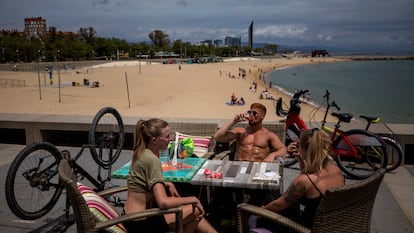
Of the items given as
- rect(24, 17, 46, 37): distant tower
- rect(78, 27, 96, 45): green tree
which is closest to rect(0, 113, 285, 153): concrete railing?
rect(78, 27, 96, 45): green tree

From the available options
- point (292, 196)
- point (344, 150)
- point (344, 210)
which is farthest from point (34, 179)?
point (344, 150)

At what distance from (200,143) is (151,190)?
2.16 meters

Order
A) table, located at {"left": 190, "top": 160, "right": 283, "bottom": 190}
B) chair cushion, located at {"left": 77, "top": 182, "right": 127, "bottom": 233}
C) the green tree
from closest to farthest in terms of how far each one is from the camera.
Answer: chair cushion, located at {"left": 77, "top": 182, "right": 127, "bottom": 233} < table, located at {"left": 190, "top": 160, "right": 283, "bottom": 190} < the green tree

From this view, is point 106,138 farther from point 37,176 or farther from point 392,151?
point 392,151

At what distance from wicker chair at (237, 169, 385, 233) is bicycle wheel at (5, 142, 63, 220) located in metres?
2.13

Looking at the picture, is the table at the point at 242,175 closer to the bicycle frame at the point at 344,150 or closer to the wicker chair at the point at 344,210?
the wicker chair at the point at 344,210

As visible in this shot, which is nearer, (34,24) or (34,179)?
(34,179)

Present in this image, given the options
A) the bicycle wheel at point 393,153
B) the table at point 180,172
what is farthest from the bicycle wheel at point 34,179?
the bicycle wheel at point 393,153

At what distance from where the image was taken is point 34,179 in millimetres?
3531

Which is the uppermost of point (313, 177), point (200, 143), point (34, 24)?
point (34, 24)

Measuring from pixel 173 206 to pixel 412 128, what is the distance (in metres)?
4.69

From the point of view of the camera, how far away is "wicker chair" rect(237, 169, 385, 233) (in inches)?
83.2

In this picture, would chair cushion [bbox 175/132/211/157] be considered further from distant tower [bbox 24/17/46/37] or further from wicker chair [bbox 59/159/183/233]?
distant tower [bbox 24/17/46/37]

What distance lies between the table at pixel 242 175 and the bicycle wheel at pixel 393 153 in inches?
94.8
